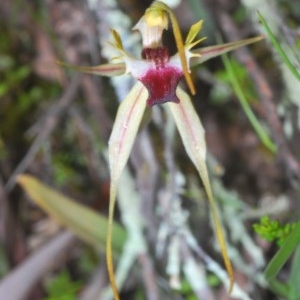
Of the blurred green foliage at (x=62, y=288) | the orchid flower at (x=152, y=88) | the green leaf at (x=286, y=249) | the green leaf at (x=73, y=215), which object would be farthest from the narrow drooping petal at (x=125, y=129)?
the blurred green foliage at (x=62, y=288)

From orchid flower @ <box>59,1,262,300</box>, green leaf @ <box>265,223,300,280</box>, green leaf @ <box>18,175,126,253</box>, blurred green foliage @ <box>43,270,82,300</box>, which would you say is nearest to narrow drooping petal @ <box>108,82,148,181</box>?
orchid flower @ <box>59,1,262,300</box>

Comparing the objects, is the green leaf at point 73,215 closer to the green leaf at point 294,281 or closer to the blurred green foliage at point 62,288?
the blurred green foliage at point 62,288

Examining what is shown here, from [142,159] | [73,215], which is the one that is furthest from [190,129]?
[73,215]

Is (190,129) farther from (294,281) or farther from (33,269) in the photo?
(33,269)

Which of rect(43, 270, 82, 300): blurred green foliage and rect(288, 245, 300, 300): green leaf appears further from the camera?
rect(43, 270, 82, 300): blurred green foliage

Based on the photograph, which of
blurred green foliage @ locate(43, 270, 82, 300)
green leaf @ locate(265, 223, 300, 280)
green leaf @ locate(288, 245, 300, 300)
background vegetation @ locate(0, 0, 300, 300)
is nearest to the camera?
green leaf @ locate(265, 223, 300, 280)

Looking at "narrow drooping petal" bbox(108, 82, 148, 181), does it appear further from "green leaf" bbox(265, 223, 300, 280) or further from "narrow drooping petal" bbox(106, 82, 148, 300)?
"green leaf" bbox(265, 223, 300, 280)

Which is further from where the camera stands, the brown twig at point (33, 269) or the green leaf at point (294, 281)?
the brown twig at point (33, 269)

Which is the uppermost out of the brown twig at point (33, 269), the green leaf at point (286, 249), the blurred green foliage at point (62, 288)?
the brown twig at point (33, 269)
